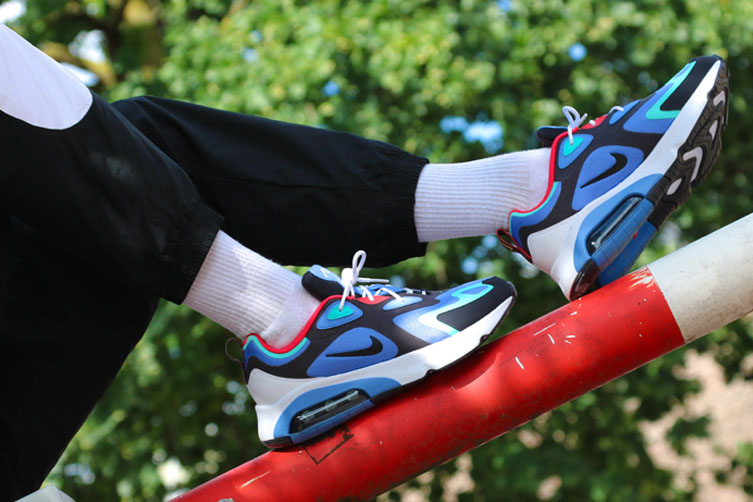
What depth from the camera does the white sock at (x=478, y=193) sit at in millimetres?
1111

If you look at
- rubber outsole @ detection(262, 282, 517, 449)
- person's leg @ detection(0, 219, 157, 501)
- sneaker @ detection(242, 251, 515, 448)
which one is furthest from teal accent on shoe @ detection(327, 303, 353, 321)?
person's leg @ detection(0, 219, 157, 501)

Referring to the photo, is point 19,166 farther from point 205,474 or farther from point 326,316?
point 205,474

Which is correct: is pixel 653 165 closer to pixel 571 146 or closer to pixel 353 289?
pixel 571 146

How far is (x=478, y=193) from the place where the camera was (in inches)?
44.4

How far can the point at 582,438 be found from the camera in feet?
12.1

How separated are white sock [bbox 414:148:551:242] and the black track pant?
0.08 feet

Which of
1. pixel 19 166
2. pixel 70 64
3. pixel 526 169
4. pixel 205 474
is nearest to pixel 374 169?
pixel 526 169

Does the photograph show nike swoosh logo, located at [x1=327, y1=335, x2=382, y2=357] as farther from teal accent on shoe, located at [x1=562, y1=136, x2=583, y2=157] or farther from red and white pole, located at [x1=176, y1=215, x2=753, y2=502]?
teal accent on shoe, located at [x1=562, y1=136, x2=583, y2=157]

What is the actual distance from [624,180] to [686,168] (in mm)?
79

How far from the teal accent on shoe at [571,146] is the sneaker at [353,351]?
7.6 inches

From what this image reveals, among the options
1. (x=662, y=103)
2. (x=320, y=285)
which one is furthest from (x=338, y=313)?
(x=662, y=103)

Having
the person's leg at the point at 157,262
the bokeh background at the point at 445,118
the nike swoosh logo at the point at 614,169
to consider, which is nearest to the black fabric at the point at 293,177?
the person's leg at the point at 157,262

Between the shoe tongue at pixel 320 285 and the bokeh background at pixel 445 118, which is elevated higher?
the shoe tongue at pixel 320 285

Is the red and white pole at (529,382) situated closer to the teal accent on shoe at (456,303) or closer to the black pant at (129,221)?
the teal accent on shoe at (456,303)
